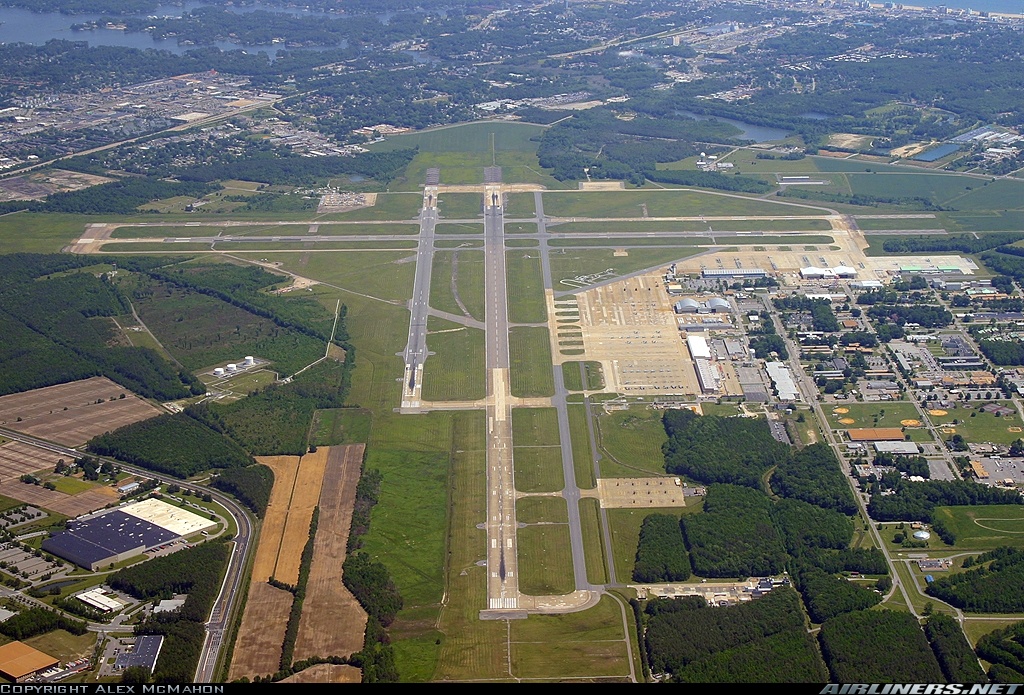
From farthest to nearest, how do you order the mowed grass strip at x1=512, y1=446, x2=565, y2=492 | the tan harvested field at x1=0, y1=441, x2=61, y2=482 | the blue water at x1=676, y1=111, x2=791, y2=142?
the blue water at x1=676, y1=111, x2=791, y2=142
the tan harvested field at x1=0, y1=441, x2=61, y2=482
the mowed grass strip at x1=512, y1=446, x2=565, y2=492

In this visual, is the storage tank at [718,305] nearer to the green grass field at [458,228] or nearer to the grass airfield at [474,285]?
the grass airfield at [474,285]

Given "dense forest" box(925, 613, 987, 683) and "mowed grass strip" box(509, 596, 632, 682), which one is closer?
"dense forest" box(925, 613, 987, 683)

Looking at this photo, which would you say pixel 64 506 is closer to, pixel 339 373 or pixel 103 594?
pixel 103 594

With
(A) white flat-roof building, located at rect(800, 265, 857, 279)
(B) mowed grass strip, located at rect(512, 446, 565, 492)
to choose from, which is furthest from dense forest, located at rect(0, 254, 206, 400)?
(A) white flat-roof building, located at rect(800, 265, 857, 279)

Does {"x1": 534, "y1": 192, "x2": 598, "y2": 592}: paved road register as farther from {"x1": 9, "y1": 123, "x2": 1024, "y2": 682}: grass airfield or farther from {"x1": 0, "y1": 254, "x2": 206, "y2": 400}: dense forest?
{"x1": 0, "y1": 254, "x2": 206, "y2": 400}: dense forest

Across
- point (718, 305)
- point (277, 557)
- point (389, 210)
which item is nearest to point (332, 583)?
point (277, 557)

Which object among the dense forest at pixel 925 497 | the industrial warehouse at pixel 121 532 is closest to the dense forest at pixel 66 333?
the industrial warehouse at pixel 121 532

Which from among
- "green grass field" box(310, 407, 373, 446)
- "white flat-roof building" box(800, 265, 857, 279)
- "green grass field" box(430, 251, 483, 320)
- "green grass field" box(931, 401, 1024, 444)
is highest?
"green grass field" box(310, 407, 373, 446)
